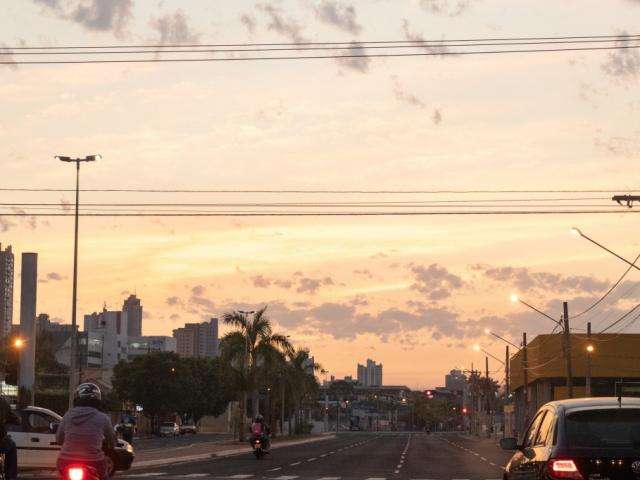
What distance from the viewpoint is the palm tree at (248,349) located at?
84.2 meters

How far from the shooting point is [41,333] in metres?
176

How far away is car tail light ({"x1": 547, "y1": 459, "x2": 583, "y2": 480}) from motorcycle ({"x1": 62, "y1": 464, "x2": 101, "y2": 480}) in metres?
4.49

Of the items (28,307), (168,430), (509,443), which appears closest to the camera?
(509,443)

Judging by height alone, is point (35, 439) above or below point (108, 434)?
below

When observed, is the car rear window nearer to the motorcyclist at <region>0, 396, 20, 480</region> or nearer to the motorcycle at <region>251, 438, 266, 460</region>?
the motorcyclist at <region>0, 396, 20, 480</region>

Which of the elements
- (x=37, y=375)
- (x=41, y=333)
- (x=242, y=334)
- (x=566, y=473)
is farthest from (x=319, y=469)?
(x=41, y=333)

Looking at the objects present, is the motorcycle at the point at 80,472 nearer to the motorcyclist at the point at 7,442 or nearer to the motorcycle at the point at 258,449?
the motorcyclist at the point at 7,442

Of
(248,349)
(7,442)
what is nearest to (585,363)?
(248,349)

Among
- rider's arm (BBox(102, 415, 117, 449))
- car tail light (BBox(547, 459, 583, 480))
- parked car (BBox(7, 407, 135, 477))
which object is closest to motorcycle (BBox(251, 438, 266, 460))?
parked car (BBox(7, 407, 135, 477))

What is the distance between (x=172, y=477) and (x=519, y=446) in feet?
67.2

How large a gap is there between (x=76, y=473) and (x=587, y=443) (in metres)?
5.04

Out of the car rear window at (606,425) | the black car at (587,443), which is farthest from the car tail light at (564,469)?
the car rear window at (606,425)

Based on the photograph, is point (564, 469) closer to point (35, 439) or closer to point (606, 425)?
point (606, 425)

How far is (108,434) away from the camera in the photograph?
11734mm
